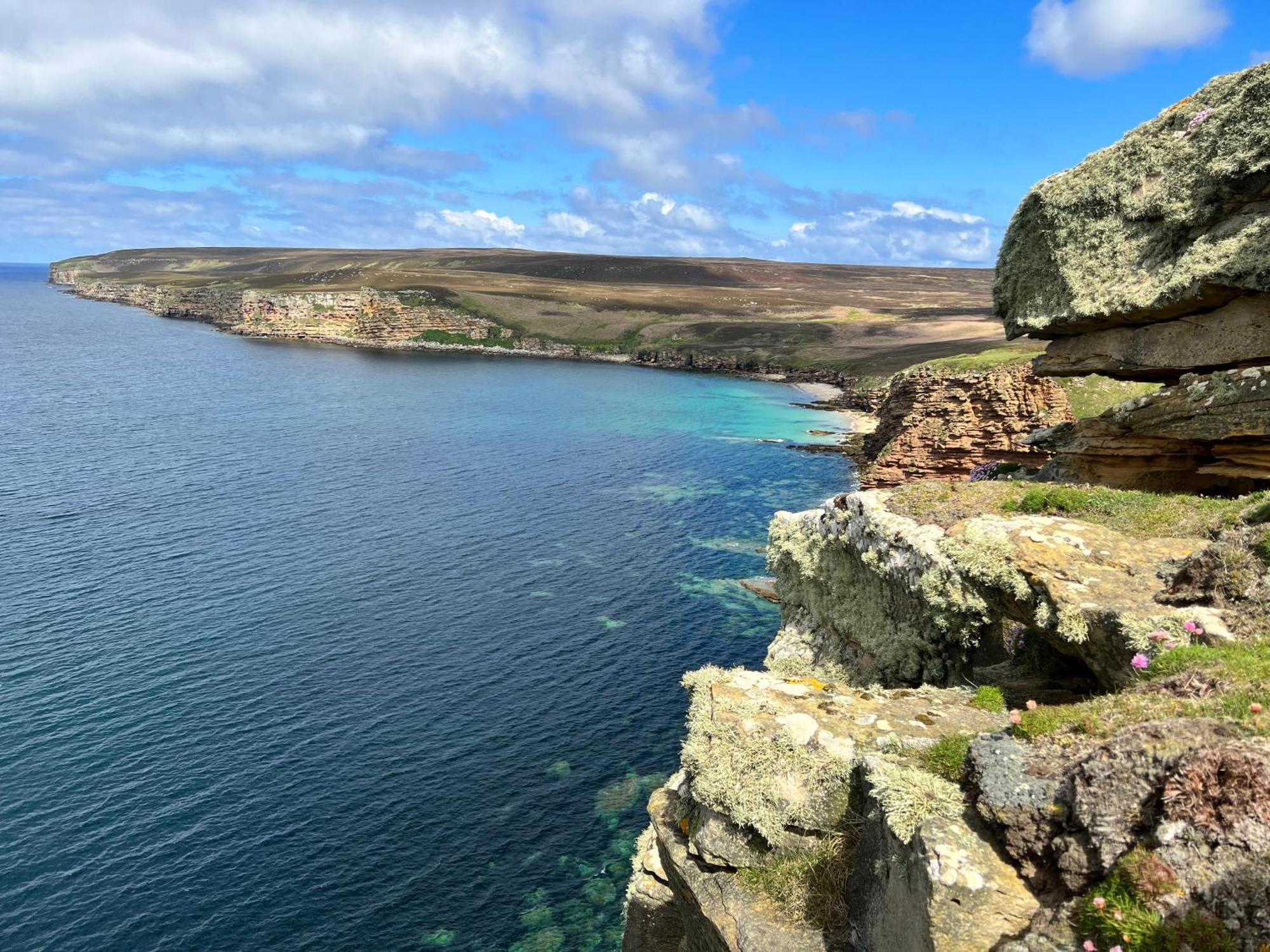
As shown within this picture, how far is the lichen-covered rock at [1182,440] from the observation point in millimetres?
20328

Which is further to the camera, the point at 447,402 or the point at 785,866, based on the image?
the point at 447,402

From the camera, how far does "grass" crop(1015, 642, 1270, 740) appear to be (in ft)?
36.6

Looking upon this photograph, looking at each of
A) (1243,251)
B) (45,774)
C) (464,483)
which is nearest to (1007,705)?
(1243,251)

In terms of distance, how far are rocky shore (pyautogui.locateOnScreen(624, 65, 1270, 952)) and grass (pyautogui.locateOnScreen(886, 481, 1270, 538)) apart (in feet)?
0.35

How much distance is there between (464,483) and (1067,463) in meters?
69.8

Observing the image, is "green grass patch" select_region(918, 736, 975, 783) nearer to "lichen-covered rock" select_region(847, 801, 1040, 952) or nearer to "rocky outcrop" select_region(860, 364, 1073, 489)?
"lichen-covered rock" select_region(847, 801, 1040, 952)

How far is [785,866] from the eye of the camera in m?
15.6

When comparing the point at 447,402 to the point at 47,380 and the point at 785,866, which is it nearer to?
the point at 47,380

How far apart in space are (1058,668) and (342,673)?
40935 millimetres

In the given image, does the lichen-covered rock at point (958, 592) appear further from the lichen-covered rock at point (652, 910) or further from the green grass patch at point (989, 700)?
the lichen-covered rock at point (652, 910)

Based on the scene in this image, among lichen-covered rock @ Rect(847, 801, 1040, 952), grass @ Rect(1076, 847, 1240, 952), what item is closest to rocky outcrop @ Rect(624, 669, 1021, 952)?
lichen-covered rock @ Rect(847, 801, 1040, 952)

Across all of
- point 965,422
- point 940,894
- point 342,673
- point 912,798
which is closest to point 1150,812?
point 940,894

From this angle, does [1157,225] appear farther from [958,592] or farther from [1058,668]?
[1058,668]

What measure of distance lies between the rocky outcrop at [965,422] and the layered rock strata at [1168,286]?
1435 inches
